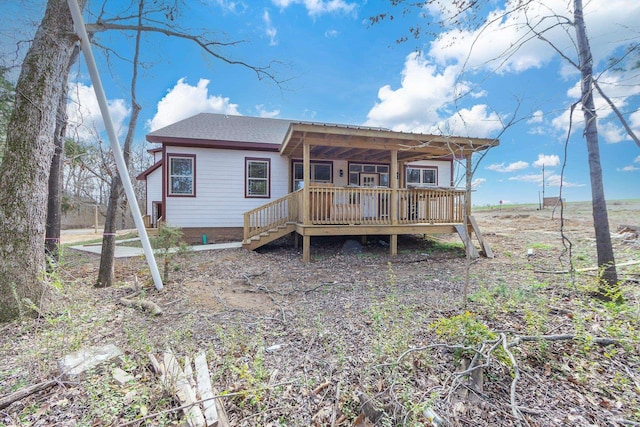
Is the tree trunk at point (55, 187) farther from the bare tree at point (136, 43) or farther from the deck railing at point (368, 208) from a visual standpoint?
the deck railing at point (368, 208)

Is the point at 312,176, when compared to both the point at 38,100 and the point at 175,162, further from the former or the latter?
the point at 38,100

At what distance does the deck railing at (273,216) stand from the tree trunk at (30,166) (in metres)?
5.17

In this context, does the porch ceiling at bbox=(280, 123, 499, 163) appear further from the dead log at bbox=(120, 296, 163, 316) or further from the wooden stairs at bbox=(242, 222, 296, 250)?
the dead log at bbox=(120, 296, 163, 316)

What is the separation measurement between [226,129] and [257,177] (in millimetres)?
2580

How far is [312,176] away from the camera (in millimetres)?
10984

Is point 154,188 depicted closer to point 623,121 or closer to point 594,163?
point 594,163

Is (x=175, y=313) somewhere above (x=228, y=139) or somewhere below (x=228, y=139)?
below

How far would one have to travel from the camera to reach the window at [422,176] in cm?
1269

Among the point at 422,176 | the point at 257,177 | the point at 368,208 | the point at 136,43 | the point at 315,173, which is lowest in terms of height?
the point at 368,208

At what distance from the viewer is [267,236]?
880cm

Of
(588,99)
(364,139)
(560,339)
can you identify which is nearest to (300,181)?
(364,139)

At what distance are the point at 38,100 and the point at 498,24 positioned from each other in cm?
668

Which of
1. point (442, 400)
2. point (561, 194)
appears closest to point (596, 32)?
point (561, 194)

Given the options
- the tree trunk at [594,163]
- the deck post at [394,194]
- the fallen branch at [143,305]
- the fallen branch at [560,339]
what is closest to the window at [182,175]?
the fallen branch at [143,305]
